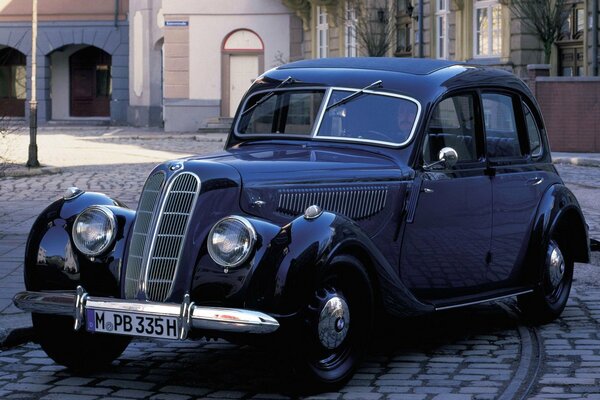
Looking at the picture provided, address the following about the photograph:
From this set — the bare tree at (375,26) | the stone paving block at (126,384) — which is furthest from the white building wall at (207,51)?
the stone paving block at (126,384)

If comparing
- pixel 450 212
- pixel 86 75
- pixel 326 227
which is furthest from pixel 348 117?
pixel 86 75

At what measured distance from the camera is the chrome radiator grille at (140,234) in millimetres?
6699

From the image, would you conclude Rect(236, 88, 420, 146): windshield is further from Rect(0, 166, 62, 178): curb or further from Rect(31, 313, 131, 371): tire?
Rect(0, 166, 62, 178): curb

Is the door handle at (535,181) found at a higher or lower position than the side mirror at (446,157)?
lower

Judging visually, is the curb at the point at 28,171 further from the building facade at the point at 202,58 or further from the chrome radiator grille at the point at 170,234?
the building facade at the point at 202,58

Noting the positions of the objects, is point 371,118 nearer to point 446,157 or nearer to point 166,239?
point 446,157

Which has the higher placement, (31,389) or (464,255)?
(464,255)

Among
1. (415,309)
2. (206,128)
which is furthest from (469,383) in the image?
(206,128)

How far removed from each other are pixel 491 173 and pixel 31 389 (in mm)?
3264

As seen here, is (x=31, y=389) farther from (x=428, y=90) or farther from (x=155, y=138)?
(x=155, y=138)

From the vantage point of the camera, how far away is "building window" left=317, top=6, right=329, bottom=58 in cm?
4750

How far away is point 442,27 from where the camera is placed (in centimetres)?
3781

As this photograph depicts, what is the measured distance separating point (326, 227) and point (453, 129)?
1.88m

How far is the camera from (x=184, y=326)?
20.5 ft
